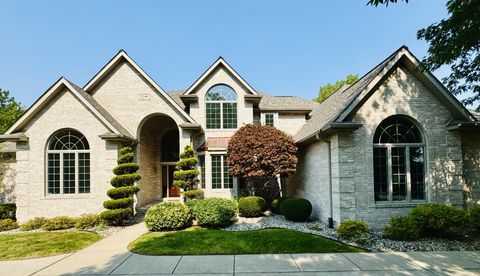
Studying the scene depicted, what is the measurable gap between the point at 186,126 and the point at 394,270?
40.0 feet

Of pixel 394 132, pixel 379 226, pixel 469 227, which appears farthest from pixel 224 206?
pixel 469 227

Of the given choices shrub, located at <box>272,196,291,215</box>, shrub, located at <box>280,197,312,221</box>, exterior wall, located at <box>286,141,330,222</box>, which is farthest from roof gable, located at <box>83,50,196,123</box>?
shrub, located at <box>280,197,312,221</box>

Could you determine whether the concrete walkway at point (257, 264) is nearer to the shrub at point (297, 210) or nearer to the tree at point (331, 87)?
the shrub at point (297, 210)

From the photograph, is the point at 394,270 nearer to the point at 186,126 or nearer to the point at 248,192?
the point at 248,192

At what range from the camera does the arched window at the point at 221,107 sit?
17281mm

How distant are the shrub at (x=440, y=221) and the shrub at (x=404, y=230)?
23 cm

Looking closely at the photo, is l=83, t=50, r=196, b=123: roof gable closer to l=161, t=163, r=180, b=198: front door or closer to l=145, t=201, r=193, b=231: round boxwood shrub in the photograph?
l=145, t=201, r=193, b=231: round boxwood shrub

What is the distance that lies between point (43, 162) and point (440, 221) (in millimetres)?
18717

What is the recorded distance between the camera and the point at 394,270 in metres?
6.41

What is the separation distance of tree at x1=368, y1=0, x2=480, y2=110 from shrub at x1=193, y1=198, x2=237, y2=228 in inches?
388

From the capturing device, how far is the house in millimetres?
10328

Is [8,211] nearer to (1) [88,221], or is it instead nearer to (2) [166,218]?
(1) [88,221]

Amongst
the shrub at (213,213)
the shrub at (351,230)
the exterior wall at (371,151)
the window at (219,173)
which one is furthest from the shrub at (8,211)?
the exterior wall at (371,151)

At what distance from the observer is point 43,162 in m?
13.4
